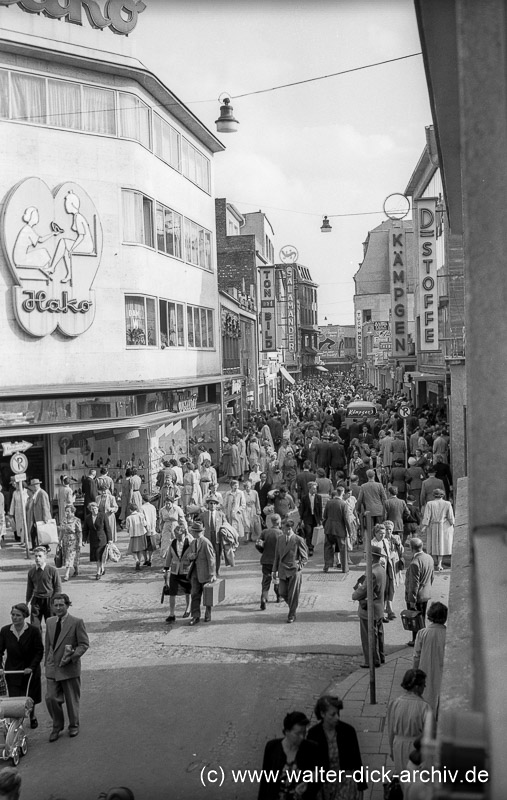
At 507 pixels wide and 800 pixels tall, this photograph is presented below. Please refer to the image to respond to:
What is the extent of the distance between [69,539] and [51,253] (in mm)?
9043

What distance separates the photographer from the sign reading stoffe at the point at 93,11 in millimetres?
21078

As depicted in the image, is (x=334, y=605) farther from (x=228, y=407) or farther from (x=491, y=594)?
(x=228, y=407)

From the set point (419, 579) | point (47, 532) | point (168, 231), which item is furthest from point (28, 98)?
point (419, 579)

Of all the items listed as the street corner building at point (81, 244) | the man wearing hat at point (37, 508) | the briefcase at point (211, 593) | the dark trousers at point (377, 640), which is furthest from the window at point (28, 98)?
the dark trousers at point (377, 640)

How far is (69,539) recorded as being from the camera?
49.5 feet

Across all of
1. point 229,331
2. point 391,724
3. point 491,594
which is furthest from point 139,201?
point 491,594

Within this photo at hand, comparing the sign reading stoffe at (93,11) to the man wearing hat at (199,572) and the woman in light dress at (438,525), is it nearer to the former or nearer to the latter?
the woman in light dress at (438,525)

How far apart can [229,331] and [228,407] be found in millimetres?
3394

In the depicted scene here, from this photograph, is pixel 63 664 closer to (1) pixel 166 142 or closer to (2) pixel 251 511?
(2) pixel 251 511

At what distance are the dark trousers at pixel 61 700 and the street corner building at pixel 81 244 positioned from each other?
1239cm

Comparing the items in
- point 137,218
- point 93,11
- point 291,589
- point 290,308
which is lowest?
point 291,589

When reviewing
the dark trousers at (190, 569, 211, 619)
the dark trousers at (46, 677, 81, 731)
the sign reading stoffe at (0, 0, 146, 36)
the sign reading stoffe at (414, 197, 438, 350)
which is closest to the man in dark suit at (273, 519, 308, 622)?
the dark trousers at (190, 569, 211, 619)

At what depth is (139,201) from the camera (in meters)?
24.0

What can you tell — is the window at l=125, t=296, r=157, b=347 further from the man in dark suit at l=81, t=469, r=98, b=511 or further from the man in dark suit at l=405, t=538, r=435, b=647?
the man in dark suit at l=405, t=538, r=435, b=647
